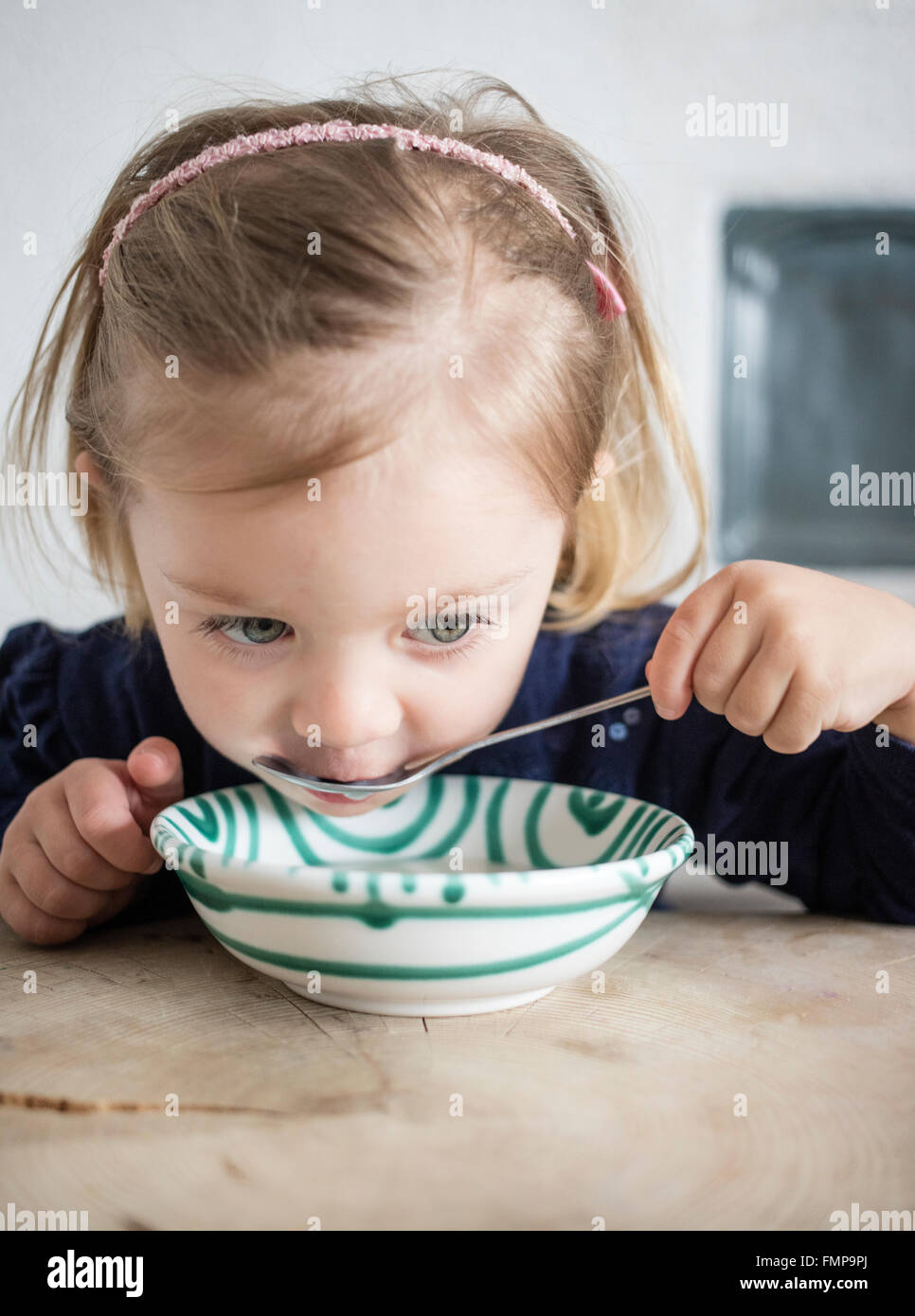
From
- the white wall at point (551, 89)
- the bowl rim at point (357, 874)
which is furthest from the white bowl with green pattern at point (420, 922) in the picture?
the white wall at point (551, 89)

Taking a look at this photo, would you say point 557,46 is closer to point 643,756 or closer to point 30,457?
point 30,457

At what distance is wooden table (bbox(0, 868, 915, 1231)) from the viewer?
0.41 metres

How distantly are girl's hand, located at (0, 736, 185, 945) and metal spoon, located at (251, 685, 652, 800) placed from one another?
0.26ft

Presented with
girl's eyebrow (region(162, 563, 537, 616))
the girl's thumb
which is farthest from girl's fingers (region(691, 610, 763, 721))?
the girl's thumb

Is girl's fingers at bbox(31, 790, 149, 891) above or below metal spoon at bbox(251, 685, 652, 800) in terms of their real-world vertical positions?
below

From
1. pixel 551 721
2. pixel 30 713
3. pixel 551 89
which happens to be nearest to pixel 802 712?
pixel 551 721

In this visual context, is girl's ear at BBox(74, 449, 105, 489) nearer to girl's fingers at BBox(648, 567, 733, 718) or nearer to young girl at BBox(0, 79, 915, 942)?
young girl at BBox(0, 79, 915, 942)

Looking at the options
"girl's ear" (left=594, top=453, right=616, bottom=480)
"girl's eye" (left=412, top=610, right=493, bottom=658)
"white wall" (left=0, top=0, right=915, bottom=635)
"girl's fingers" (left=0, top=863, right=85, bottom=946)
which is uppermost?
"white wall" (left=0, top=0, right=915, bottom=635)

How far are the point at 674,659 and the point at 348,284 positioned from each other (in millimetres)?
293

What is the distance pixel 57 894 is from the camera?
2.19ft

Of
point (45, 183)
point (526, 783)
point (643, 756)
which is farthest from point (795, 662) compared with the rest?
point (45, 183)

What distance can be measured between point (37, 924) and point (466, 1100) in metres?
0.34

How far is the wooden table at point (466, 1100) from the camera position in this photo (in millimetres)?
410

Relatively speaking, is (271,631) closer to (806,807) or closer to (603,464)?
(603,464)
